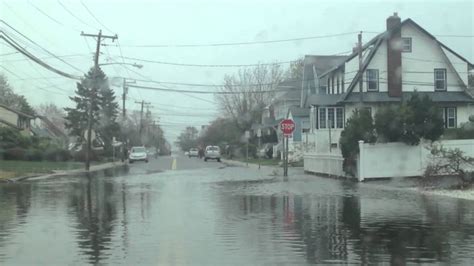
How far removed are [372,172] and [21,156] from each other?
3179 centimetres

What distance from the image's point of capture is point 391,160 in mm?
24438

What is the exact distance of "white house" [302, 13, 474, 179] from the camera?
42812mm

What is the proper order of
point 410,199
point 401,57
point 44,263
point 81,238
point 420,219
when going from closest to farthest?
point 44,263 → point 81,238 → point 420,219 → point 410,199 → point 401,57

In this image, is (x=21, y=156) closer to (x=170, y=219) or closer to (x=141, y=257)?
(x=170, y=219)

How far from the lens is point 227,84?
79062mm

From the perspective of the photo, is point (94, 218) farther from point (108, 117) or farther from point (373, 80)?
point (108, 117)

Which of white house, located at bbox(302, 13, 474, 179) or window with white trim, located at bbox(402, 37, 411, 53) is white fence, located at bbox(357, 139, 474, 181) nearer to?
white house, located at bbox(302, 13, 474, 179)

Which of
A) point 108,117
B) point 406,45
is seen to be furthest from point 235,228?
point 108,117

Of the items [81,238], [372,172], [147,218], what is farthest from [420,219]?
[372,172]

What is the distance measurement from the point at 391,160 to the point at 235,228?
14.6m

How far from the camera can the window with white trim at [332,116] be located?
1737 inches

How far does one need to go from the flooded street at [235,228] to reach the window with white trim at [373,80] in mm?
25331

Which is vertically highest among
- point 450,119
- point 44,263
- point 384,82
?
point 384,82

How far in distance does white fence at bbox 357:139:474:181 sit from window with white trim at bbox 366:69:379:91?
19.4m
